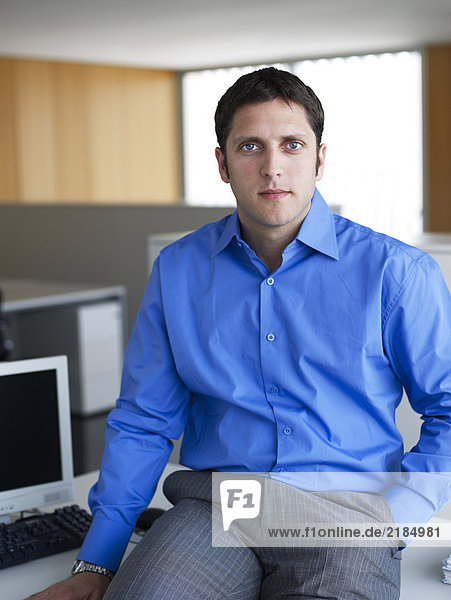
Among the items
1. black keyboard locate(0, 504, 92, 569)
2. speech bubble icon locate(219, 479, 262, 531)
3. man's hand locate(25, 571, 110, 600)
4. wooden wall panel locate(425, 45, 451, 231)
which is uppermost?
wooden wall panel locate(425, 45, 451, 231)

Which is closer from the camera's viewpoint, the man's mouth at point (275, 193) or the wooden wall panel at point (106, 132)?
the man's mouth at point (275, 193)

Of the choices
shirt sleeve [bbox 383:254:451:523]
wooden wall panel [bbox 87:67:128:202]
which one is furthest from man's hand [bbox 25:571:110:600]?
wooden wall panel [bbox 87:67:128:202]

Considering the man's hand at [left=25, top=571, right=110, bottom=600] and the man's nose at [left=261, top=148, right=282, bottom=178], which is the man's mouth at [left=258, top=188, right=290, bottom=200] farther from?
the man's hand at [left=25, top=571, right=110, bottom=600]

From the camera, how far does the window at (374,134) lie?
29.5 ft

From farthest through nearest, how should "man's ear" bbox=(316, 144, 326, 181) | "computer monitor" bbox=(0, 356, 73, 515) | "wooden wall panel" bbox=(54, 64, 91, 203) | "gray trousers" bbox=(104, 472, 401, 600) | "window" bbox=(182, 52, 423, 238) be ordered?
"wooden wall panel" bbox=(54, 64, 91, 203), "window" bbox=(182, 52, 423, 238), "computer monitor" bbox=(0, 356, 73, 515), "man's ear" bbox=(316, 144, 326, 181), "gray trousers" bbox=(104, 472, 401, 600)

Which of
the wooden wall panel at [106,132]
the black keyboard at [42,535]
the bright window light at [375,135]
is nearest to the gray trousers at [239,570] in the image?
the black keyboard at [42,535]

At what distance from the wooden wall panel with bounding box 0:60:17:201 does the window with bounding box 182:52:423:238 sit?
2265mm

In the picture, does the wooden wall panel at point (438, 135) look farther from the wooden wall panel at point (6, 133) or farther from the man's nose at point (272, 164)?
the man's nose at point (272, 164)

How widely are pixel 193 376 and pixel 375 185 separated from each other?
27.0ft

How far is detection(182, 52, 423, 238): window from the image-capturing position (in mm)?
8977

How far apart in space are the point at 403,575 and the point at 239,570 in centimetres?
29

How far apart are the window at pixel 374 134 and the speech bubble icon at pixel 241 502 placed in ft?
24.5

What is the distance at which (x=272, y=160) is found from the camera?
4.27 ft

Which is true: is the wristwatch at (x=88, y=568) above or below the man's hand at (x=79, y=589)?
above
